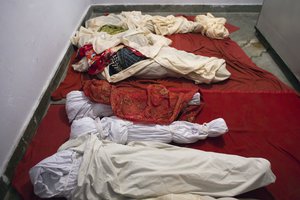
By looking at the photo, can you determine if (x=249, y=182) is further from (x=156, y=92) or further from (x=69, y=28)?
(x=69, y=28)

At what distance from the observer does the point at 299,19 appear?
179 cm

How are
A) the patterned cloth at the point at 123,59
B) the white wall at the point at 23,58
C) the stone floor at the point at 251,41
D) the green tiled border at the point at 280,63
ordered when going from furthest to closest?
the stone floor at the point at 251,41 < the green tiled border at the point at 280,63 < the patterned cloth at the point at 123,59 < the white wall at the point at 23,58

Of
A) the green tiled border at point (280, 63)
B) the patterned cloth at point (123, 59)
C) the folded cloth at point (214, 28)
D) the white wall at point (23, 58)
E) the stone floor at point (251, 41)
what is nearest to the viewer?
the white wall at point (23, 58)

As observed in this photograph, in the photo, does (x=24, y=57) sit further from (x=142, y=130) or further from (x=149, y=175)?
(x=149, y=175)

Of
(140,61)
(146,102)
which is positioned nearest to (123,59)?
(140,61)

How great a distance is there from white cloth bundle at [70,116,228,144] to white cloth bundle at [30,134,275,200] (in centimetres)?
19

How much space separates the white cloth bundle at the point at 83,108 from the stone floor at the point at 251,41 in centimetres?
142

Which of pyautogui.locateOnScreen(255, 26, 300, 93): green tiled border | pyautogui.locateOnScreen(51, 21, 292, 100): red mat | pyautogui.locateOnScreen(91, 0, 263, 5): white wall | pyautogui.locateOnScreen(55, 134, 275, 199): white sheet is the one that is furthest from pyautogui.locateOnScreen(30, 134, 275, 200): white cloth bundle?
pyautogui.locateOnScreen(91, 0, 263, 5): white wall

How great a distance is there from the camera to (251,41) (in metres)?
2.38

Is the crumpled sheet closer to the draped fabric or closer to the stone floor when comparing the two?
the stone floor

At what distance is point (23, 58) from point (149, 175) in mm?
992

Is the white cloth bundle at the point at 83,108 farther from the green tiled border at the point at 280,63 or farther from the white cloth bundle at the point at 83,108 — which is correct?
the green tiled border at the point at 280,63

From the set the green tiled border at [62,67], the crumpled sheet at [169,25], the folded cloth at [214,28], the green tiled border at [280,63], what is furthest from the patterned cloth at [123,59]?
the green tiled border at [280,63]

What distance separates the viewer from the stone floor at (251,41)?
2.04 m
